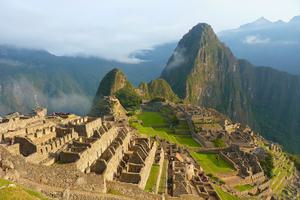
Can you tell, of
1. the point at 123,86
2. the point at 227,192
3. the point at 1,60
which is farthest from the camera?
the point at 123,86

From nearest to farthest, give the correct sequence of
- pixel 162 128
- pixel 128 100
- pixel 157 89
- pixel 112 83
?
1. pixel 162 128
2. pixel 128 100
3. pixel 112 83
4. pixel 157 89

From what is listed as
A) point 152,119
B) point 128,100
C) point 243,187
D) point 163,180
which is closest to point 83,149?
point 163,180

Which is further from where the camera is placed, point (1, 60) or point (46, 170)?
point (1, 60)

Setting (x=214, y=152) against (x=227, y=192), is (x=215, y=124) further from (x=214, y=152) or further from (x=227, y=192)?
(x=227, y=192)

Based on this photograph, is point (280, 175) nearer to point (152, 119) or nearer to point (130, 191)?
point (152, 119)

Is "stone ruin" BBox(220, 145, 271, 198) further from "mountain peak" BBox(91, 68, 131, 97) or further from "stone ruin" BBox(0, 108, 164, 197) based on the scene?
"mountain peak" BBox(91, 68, 131, 97)

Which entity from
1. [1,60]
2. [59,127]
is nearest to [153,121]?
[59,127]
